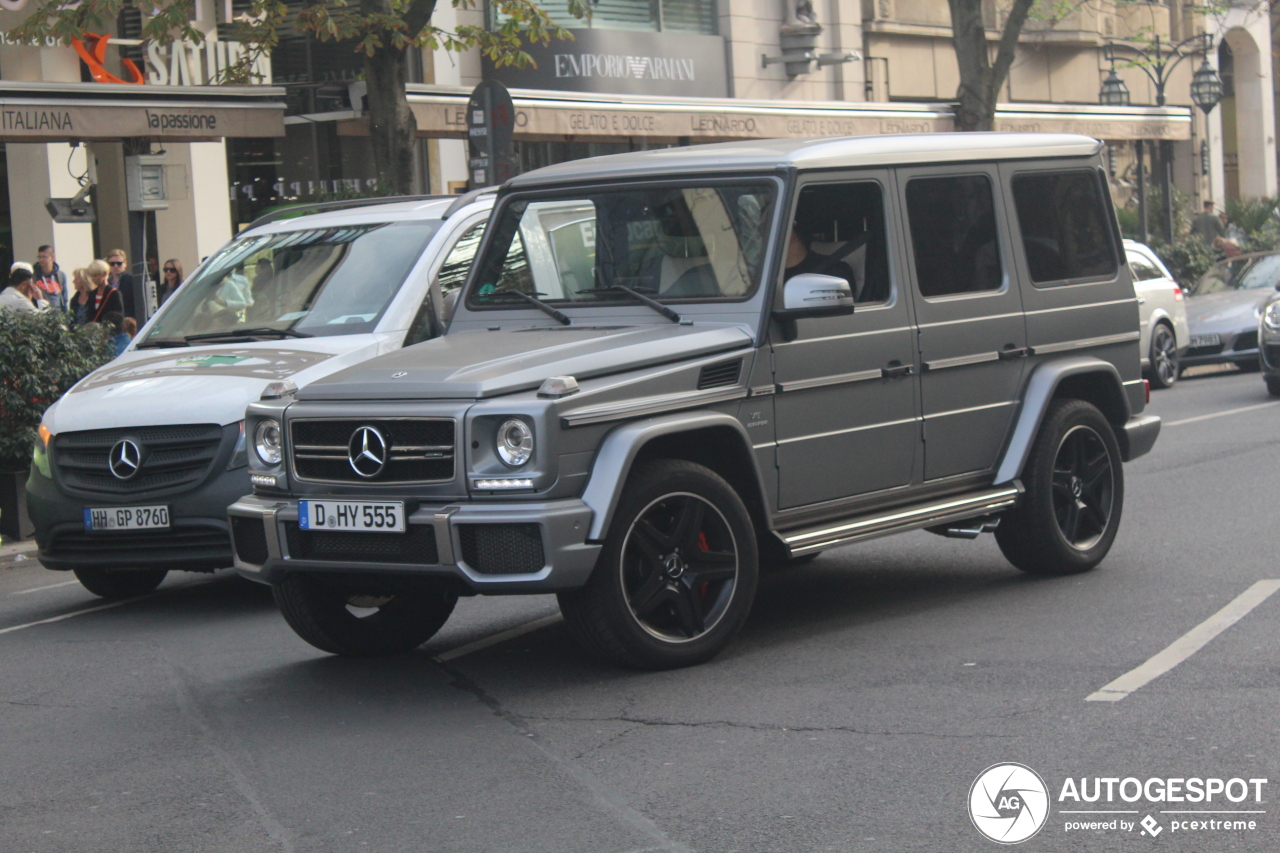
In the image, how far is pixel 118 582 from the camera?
9352mm

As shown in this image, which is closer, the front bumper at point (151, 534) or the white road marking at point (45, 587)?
the front bumper at point (151, 534)

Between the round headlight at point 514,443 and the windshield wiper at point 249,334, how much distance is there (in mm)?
3376

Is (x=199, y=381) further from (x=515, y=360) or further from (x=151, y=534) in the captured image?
(x=515, y=360)

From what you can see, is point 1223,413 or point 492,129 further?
point 1223,413

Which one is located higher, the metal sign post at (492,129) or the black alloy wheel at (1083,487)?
the metal sign post at (492,129)

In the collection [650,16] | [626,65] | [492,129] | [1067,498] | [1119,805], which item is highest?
[650,16]

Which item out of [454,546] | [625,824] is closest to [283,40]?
[454,546]

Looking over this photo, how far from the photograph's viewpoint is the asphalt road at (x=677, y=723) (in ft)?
15.7

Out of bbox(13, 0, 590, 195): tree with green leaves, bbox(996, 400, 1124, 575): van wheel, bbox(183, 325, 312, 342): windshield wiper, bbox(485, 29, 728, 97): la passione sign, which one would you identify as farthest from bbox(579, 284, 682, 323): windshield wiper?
bbox(485, 29, 728, 97): la passione sign

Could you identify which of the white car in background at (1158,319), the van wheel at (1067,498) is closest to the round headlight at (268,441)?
the van wheel at (1067,498)

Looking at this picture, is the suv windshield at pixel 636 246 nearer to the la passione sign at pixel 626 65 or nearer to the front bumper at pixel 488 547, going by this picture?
the front bumper at pixel 488 547

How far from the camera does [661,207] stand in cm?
721

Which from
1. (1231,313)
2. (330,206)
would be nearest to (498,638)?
(330,206)

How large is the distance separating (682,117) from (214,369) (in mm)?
14138
